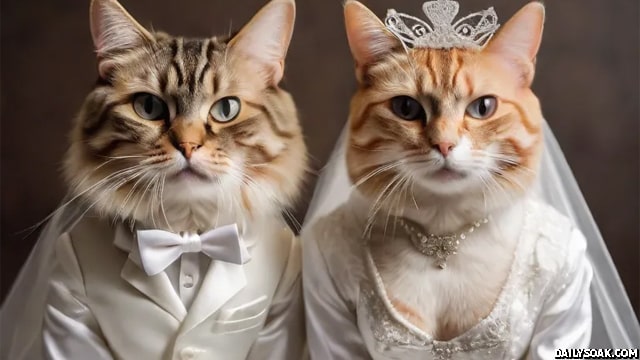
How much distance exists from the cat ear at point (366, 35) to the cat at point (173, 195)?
91 mm

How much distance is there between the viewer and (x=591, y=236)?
3.74 ft

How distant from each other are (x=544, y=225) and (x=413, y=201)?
204 millimetres

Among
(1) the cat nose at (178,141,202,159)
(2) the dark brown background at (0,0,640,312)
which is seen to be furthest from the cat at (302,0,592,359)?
(2) the dark brown background at (0,0,640,312)

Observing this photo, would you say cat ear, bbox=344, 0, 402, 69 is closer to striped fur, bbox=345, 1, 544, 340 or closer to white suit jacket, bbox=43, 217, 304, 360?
striped fur, bbox=345, 1, 544, 340

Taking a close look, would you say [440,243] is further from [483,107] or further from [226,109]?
[226,109]

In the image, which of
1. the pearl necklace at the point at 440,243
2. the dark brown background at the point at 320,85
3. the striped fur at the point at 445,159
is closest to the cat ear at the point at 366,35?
the striped fur at the point at 445,159

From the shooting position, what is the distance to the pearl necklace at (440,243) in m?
1.01

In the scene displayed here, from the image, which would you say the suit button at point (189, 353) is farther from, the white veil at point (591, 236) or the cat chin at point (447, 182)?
the cat chin at point (447, 182)

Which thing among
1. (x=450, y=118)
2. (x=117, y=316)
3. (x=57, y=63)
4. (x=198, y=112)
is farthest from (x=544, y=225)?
(x=57, y=63)

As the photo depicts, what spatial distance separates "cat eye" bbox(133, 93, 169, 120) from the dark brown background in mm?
413

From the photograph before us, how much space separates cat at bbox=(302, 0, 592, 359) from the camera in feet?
3.13

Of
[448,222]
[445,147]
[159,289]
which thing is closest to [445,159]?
[445,147]

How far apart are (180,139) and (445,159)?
0.35 meters

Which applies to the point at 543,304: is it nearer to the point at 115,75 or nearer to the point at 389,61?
the point at 389,61
